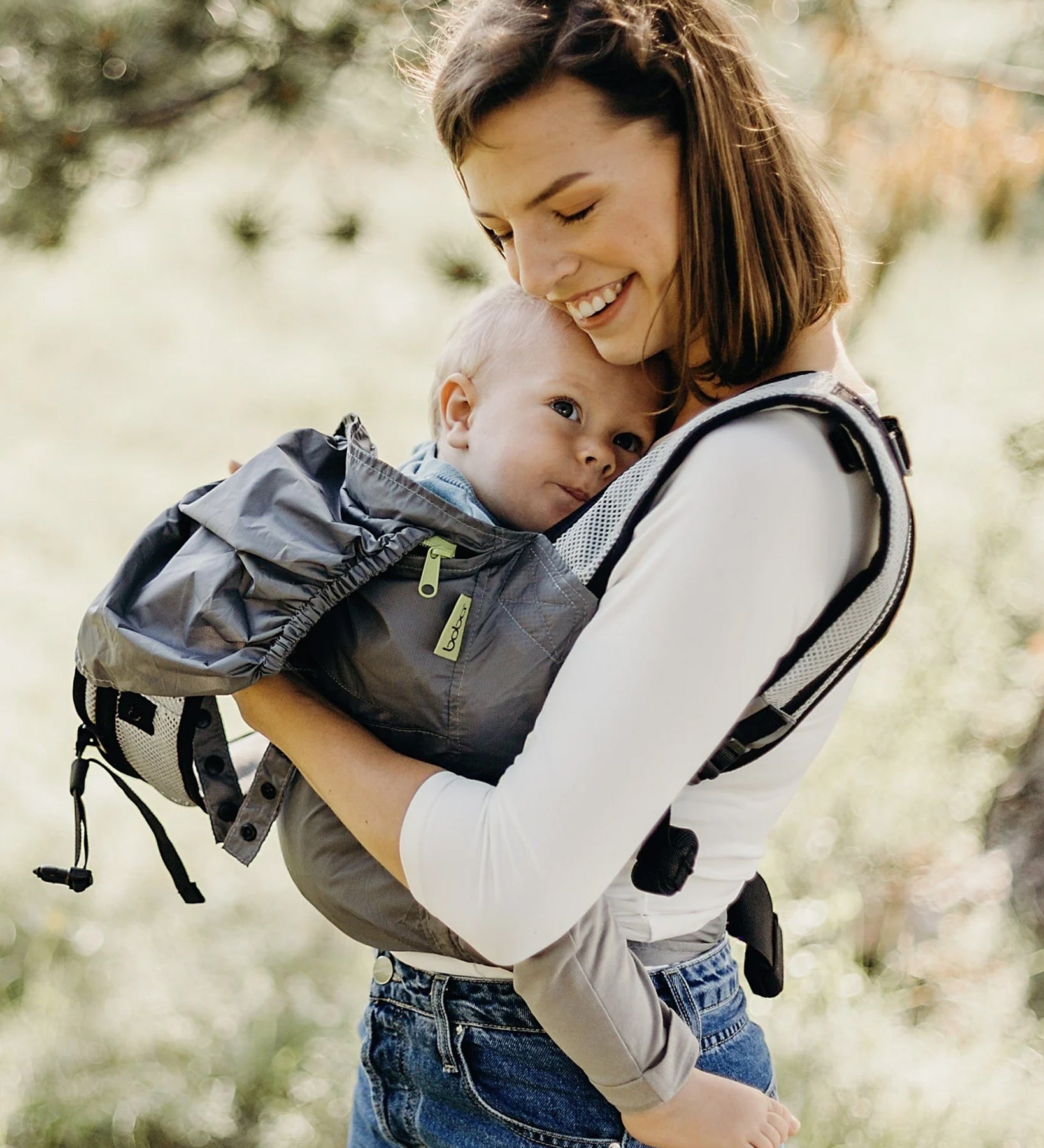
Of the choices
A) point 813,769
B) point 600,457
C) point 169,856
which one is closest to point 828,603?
point 600,457

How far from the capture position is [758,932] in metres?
1.56

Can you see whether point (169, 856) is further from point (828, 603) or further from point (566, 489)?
point (828, 603)

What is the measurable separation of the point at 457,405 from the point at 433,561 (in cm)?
50

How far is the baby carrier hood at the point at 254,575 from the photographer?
1.23 metres

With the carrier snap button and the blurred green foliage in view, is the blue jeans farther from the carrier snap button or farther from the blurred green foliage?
the blurred green foliage

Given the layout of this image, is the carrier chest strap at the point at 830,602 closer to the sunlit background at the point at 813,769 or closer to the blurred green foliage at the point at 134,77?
the sunlit background at the point at 813,769

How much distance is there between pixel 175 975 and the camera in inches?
124

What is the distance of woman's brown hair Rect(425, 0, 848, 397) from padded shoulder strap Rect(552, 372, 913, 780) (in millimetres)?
194

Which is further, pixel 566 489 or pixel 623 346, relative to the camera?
pixel 566 489

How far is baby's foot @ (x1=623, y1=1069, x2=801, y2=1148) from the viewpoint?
1.22m

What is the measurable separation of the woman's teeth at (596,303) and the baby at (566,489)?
0.55 ft

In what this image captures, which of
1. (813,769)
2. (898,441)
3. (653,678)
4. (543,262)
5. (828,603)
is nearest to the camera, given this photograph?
(653,678)

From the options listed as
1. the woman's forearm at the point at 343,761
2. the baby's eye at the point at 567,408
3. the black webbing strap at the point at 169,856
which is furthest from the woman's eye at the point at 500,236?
the black webbing strap at the point at 169,856

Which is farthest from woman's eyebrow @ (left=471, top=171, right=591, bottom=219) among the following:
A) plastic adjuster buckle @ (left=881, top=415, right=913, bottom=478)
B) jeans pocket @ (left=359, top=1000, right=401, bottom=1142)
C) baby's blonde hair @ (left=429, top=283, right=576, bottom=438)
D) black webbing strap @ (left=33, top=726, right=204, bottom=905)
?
jeans pocket @ (left=359, top=1000, right=401, bottom=1142)
